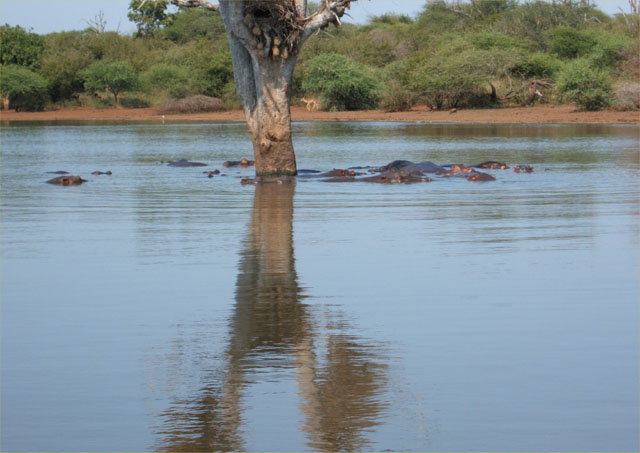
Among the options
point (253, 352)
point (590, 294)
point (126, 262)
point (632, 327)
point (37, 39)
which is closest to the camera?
point (253, 352)

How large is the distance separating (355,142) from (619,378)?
813 inches

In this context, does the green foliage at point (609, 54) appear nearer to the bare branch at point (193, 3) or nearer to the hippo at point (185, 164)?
the hippo at point (185, 164)

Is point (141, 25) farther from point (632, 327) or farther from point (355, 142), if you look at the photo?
point (632, 327)

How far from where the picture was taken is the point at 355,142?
984 inches

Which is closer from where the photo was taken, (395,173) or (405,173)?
(395,173)

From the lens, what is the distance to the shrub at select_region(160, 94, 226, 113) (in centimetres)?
4456

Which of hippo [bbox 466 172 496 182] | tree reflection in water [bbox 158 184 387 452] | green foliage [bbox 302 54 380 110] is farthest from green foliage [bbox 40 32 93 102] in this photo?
tree reflection in water [bbox 158 184 387 452]

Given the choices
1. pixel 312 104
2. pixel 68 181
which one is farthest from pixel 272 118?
pixel 312 104

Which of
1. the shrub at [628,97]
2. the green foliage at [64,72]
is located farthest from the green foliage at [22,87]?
the shrub at [628,97]

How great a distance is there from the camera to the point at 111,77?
47.4 m

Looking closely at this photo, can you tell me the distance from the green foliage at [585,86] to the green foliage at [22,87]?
25354 mm

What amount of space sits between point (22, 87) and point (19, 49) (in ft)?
22.9

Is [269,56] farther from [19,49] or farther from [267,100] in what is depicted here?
[19,49]

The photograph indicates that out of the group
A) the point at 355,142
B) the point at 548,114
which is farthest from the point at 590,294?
the point at 548,114
